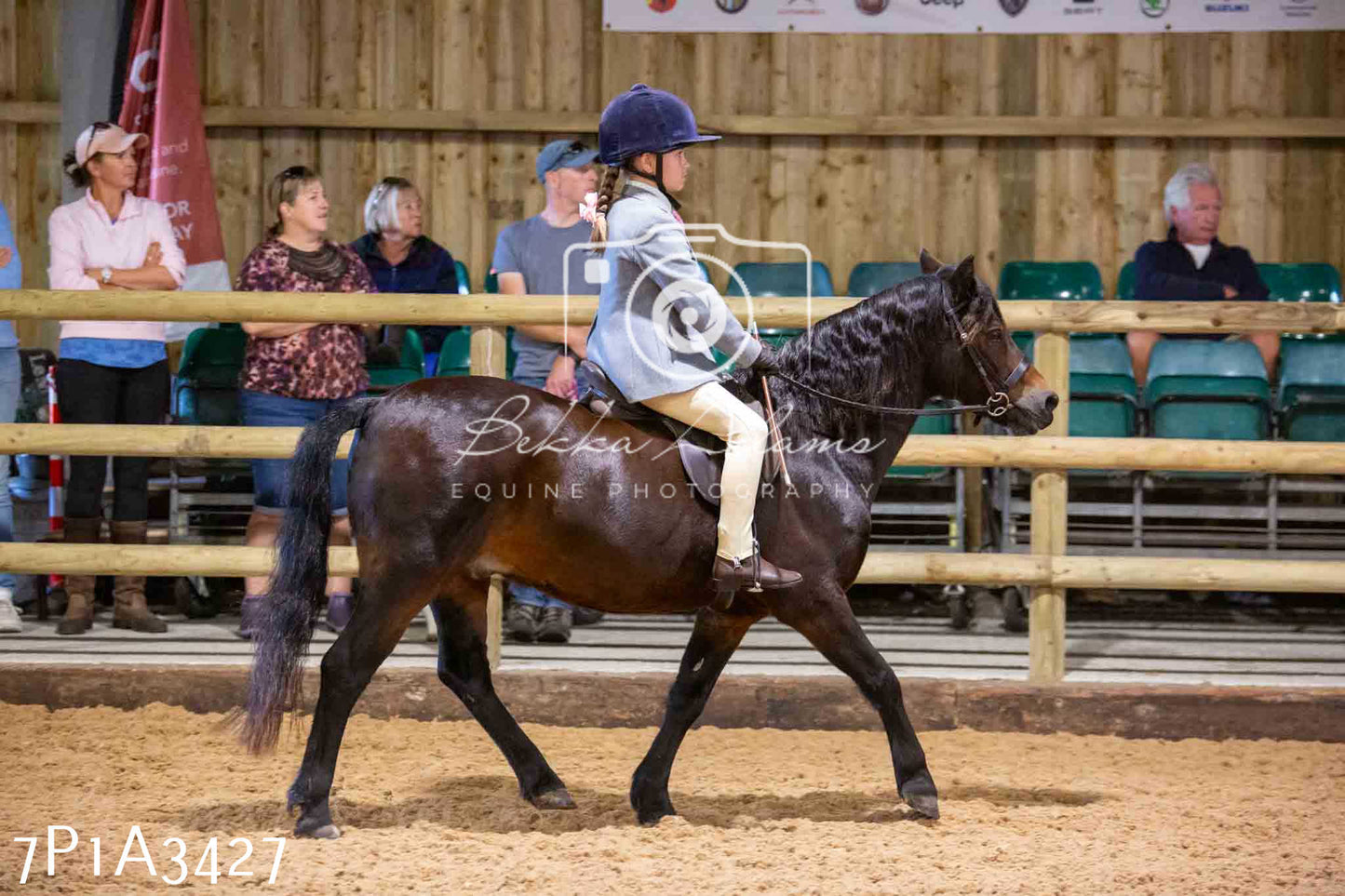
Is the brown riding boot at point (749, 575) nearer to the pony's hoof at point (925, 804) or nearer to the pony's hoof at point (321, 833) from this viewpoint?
the pony's hoof at point (925, 804)

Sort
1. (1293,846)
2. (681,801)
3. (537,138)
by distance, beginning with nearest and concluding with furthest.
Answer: (1293,846), (681,801), (537,138)

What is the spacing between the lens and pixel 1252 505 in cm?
743

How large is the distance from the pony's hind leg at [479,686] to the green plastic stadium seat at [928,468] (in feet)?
8.64

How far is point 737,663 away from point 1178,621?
2.60 metres

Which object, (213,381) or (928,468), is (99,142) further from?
(928,468)

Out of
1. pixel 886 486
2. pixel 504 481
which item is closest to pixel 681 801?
pixel 504 481

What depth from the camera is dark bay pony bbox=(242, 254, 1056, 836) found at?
13.5ft

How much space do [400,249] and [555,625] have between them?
2.33 meters

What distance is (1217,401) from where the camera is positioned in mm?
7145

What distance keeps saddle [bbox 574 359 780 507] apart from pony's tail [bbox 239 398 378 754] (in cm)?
68

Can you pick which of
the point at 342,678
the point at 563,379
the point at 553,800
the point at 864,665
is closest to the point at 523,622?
the point at 563,379

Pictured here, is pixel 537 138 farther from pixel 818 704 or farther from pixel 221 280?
pixel 818 704

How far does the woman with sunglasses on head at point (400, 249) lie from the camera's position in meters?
7.37
